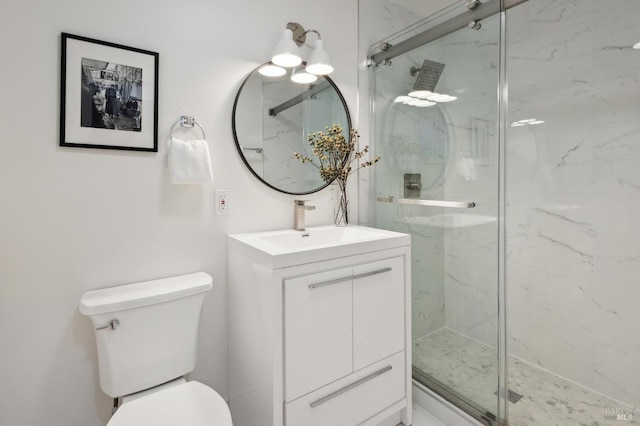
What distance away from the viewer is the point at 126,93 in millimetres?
1355

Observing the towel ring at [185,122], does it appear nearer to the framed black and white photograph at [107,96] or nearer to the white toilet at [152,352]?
the framed black and white photograph at [107,96]

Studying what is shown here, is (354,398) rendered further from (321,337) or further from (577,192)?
(577,192)

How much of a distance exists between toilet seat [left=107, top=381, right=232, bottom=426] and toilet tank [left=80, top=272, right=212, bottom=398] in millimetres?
105

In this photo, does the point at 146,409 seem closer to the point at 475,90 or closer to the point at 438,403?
the point at 438,403

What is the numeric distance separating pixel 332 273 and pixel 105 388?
37.3 inches

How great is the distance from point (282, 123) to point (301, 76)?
0.99 ft

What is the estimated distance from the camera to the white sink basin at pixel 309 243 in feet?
3.96

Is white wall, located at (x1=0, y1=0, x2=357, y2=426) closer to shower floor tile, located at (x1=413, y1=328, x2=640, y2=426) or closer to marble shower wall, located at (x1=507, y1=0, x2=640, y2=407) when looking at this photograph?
shower floor tile, located at (x1=413, y1=328, x2=640, y2=426)

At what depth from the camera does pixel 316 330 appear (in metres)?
1.27

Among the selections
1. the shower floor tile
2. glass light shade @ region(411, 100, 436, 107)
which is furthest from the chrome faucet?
the shower floor tile

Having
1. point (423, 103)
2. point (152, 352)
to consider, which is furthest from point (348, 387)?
point (423, 103)

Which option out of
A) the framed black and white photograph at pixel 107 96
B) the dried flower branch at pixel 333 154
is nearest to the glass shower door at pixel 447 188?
the dried flower branch at pixel 333 154

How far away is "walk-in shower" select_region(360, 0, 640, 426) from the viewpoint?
1.49 metres

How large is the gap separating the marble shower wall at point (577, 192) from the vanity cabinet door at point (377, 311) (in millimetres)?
1147
